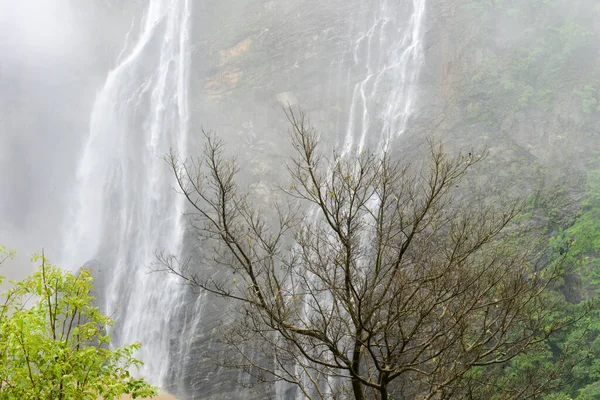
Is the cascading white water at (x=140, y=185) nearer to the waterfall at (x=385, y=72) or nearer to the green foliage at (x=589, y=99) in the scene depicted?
the waterfall at (x=385, y=72)

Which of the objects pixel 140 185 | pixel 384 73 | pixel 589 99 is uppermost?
pixel 384 73

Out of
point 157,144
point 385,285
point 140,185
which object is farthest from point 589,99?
point 140,185

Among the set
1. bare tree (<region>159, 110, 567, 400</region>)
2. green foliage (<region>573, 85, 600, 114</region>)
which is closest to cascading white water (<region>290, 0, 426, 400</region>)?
green foliage (<region>573, 85, 600, 114</region>)

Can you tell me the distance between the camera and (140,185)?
119ft

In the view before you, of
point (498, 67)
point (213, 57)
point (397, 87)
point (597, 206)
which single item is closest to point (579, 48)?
point (498, 67)

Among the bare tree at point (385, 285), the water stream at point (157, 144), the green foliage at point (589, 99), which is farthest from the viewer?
the water stream at point (157, 144)

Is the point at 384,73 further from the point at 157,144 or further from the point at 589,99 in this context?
the point at 157,144

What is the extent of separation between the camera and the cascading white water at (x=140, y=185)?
29.1 metres

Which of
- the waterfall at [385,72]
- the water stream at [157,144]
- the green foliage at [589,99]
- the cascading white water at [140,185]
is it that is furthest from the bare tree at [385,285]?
the cascading white water at [140,185]

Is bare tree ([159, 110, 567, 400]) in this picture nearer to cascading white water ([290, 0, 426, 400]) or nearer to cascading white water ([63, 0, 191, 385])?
cascading white water ([290, 0, 426, 400])

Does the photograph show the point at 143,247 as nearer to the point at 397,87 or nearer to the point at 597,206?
the point at 397,87

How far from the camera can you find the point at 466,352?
20.9ft

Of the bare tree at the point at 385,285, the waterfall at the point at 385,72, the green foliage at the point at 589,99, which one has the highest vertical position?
the waterfall at the point at 385,72

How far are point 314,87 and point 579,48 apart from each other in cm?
1651
